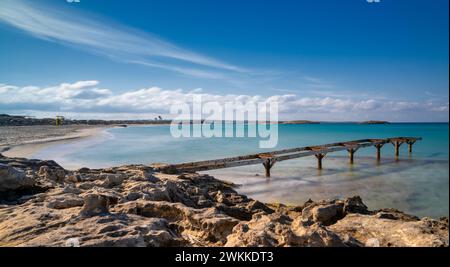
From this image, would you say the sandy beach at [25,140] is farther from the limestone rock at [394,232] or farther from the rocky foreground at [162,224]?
the limestone rock at [394,232]

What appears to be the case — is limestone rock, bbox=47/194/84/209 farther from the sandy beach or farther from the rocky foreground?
the sandy beach

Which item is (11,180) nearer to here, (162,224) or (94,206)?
(94,206)

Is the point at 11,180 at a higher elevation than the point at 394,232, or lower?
higher

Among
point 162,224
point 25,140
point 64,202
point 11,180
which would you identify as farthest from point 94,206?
point 25,140

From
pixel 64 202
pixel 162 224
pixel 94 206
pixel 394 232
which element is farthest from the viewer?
pixel 64 202

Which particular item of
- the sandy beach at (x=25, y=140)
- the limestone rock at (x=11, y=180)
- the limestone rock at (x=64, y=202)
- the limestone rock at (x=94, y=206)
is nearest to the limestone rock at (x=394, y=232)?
the limestone rock at (x=94, y=206)

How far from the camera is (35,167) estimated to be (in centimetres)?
913

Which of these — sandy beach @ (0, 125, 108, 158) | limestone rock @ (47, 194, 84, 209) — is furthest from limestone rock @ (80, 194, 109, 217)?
sandy beach @ (0, 125, 108, 158)

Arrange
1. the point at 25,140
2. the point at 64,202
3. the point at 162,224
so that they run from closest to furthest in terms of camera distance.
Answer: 1. the point at 162,224
2. the point at 64,202
3. the point at 25,140

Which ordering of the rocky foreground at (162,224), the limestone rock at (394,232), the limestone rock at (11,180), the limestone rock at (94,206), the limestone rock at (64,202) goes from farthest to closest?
the limestone rock at (11,180) < the limestone rock at (64,202) < the limestone rock at (94,206) < the limestone rock at (394,232) < the rocky foreground at (162,224)
